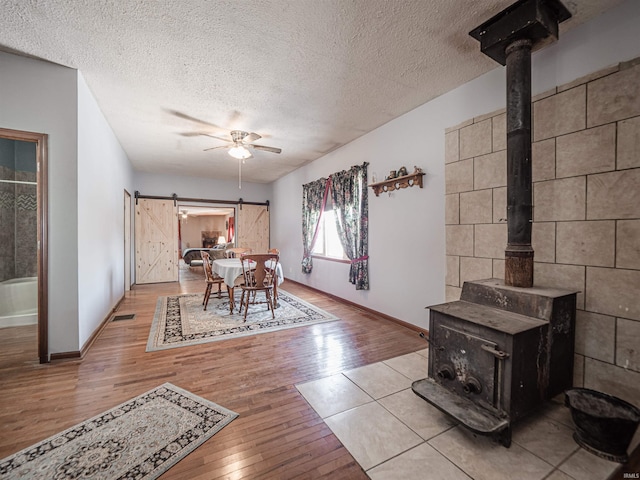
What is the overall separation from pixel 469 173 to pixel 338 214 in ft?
7.55

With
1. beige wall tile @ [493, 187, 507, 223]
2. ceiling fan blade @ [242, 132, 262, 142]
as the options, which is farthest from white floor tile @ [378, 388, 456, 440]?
ceiling fan blade @ [242, 132, 262, 142]

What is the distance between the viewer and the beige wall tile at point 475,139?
2523 millimetres

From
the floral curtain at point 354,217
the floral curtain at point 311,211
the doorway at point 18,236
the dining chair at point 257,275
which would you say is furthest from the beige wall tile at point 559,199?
the doorway at point 18,236

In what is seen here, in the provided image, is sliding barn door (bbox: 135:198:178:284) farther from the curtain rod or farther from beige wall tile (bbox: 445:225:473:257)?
beige wall tile (bbox: 445:225:473:257)

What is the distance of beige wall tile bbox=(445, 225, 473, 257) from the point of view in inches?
105

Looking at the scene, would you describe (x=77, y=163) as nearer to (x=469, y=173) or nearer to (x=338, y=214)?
(x=338, y=214)

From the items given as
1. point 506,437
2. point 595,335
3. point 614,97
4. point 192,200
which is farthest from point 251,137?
point 192,200

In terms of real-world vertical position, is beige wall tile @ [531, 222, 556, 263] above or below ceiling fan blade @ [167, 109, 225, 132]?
below

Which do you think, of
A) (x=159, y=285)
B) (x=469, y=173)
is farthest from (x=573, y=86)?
(x=159, y=285)

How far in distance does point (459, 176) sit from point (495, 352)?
184cm

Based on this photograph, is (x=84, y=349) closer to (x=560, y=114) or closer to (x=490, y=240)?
(x=490, y=240)

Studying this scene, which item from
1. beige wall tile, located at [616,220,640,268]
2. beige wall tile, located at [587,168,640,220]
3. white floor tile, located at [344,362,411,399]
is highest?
beige wall tile, located at [587,168,640,220]

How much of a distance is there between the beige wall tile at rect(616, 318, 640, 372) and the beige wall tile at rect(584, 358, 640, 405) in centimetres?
5

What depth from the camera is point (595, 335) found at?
6.05ft
